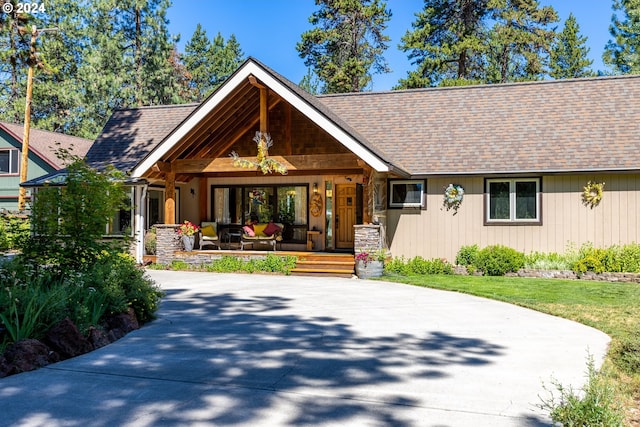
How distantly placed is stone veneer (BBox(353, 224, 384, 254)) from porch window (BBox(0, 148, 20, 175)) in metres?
20.9

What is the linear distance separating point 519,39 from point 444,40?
423 centimetres

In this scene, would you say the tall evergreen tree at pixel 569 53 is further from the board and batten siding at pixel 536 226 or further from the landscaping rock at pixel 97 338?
the landscaping rock at pixel 97 338

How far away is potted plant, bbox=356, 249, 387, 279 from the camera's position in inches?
520

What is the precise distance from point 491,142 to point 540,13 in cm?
1849

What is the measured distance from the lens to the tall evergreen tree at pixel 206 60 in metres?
43.1

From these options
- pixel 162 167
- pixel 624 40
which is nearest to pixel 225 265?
pixel 162 167

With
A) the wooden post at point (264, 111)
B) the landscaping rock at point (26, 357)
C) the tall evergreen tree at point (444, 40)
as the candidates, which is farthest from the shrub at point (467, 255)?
the tall evergreen tree at point (444, 40)

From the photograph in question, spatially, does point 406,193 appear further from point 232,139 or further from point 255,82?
point 232,139

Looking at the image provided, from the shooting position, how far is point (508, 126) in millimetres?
15781

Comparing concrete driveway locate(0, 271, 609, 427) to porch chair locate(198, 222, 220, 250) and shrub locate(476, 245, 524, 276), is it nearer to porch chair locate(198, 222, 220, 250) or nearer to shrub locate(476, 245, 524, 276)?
shrub locate(476, 245, 524, 276)

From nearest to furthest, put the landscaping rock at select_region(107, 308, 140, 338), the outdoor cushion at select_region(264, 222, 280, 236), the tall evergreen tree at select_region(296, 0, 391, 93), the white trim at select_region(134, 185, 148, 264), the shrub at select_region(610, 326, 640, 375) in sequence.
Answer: the shrub at select_region(610, 326, 640, 375), the landscaping rock at select_region(107, 308, 140, 338), the white trim at select_region(134, 185, 148, 264), the outdoor cushion at select_region(264, 222, 280, 236), the tall evergreen tree at select_region(296, 0, 391, 93)

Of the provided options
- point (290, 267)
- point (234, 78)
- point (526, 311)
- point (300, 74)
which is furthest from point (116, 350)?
point (300, 74)

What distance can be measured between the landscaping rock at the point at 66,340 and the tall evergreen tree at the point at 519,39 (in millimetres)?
28460

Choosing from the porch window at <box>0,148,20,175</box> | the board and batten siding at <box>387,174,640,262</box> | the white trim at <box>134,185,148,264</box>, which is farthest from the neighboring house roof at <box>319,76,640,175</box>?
the porch window at <box>0,148,20,175</box>
